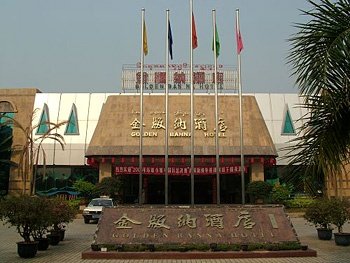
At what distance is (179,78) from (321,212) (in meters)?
21.7

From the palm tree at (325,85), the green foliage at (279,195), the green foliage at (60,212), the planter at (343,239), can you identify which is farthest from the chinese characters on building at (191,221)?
the green foliage at (279,195)

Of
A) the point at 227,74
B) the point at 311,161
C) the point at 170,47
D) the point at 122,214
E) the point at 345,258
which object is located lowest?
the point at 345,258

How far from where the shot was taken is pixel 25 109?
35.8 m

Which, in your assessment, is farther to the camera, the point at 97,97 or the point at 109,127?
the point at 97,97

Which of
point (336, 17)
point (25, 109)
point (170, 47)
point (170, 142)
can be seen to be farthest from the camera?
point (25, 109)

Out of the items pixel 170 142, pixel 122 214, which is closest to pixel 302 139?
pixel 122 214

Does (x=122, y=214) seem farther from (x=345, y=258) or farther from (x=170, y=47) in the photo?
(x=170, y=47)

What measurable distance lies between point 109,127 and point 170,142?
456 centimetres

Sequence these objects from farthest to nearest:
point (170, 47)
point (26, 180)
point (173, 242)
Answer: point (26, 180)
point (170, 47)
point (173, 242)

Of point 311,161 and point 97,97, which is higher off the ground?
point 97,97

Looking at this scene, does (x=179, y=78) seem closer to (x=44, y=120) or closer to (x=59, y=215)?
(x=44, y=120)

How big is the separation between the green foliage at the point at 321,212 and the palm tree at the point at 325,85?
375 inches

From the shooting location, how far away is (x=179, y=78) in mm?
34031

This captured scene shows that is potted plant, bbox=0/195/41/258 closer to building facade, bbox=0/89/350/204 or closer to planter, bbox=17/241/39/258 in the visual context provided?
planter, bbox=17/241/39/258
